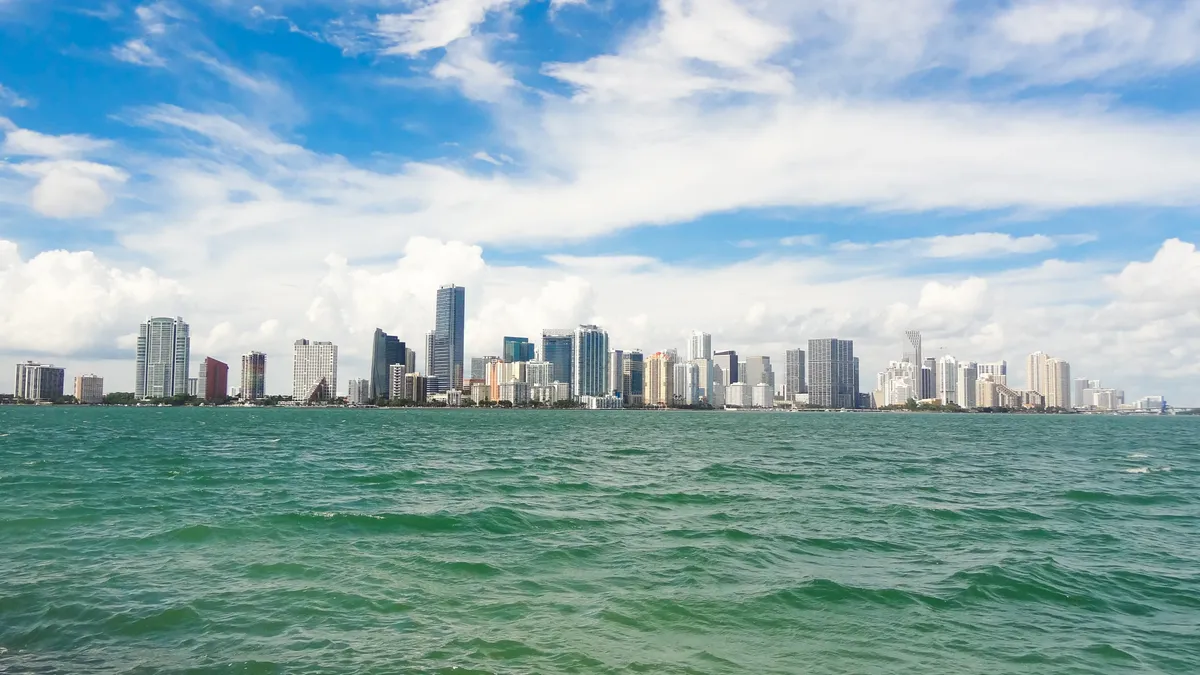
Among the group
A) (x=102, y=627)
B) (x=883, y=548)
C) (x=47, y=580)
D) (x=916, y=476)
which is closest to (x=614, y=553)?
(x=883, y=548)

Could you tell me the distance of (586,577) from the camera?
19.5 m

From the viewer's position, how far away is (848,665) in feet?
45.8

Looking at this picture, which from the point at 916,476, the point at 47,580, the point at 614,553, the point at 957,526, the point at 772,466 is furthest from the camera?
the point at 772,466

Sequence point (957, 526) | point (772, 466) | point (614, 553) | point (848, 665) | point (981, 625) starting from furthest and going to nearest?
point (772, 466) < point (957, 526) < point (614, 553) < point (981, 625) < point (848, 665)

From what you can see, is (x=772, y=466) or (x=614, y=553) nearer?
(x=614, y=553)

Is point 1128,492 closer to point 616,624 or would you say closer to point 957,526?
point 957,526

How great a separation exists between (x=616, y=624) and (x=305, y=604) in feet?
22.6

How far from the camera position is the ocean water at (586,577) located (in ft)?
46.6

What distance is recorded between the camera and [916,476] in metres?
46.9

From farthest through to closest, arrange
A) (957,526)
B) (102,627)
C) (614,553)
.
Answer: (957,526) → (614,553) → (102,627)

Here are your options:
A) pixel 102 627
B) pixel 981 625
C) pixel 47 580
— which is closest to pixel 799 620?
pixel 981 625

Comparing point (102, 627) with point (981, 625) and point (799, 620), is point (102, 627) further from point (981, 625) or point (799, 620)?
point (981, 625)

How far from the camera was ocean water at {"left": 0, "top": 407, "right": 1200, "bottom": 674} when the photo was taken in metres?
14.2

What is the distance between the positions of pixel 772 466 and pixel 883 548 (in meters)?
29.2
